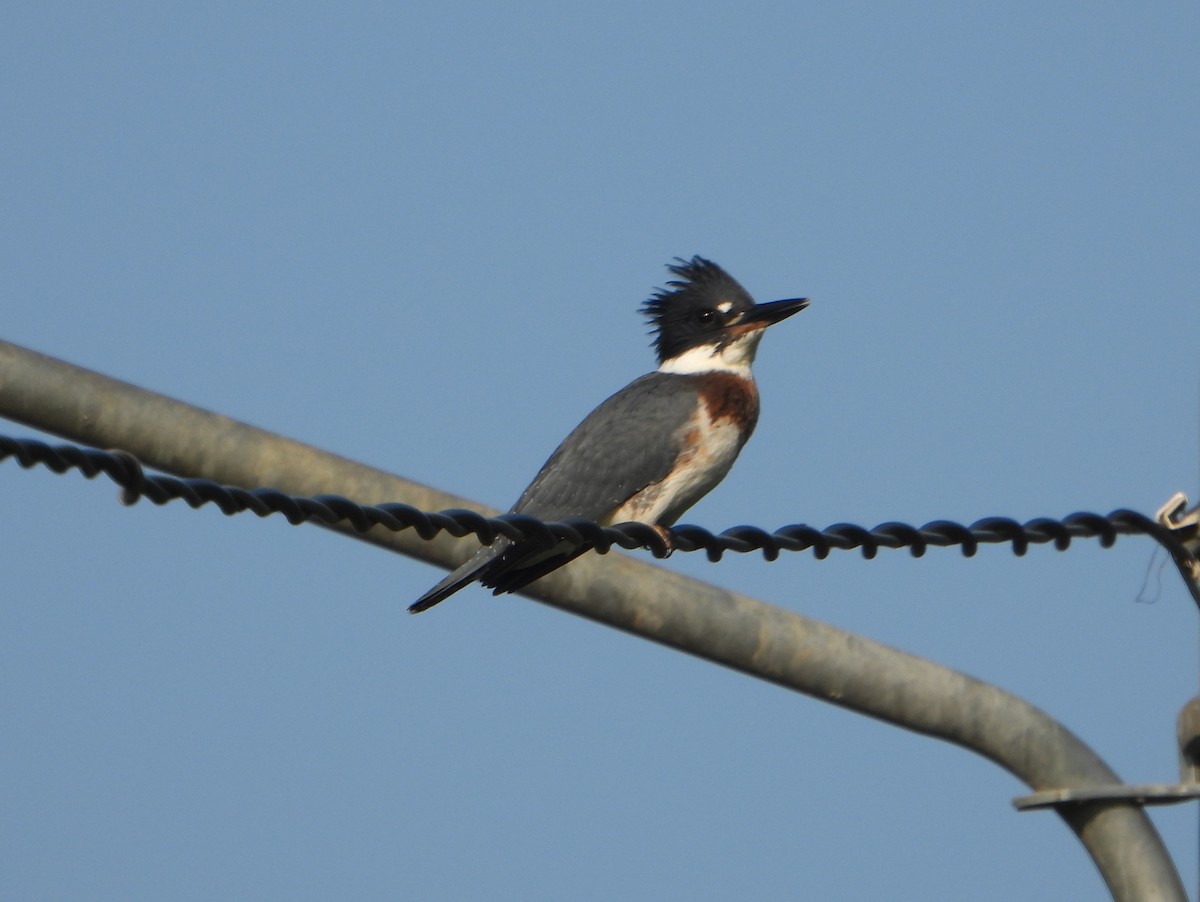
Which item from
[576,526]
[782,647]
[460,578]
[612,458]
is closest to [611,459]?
[612,458]

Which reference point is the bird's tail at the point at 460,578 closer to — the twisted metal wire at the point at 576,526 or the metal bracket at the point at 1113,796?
the twisted metal wire at the point at 576,526

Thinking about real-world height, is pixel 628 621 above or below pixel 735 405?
below

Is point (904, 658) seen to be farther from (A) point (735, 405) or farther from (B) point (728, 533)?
(A) point (735, 405)

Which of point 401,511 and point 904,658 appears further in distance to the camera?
point 904,658

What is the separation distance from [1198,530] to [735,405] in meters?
2.14

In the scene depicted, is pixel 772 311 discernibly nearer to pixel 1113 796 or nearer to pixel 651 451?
pixel 651 451

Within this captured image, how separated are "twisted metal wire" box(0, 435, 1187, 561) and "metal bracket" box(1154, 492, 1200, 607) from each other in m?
0.01

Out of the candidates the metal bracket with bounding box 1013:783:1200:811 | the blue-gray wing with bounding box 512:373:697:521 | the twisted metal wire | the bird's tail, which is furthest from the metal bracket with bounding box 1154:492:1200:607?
the blue-gray wing with bounding box 512:373:697:521

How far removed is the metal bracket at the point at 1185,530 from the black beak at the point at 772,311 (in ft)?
8.07

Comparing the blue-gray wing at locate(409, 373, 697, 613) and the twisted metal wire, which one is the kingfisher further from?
the twisted metal wire

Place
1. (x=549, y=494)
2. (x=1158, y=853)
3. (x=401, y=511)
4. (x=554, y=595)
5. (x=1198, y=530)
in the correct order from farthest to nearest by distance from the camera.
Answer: (x=549, y=494), (x=554, y=595), (x=1158, y=853), (x=1198, y=530), (x=401, y=511)

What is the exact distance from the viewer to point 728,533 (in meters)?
3.07

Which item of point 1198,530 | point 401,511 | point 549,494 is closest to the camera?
point 401,511

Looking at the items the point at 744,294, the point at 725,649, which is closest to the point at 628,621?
the point at 725,649
